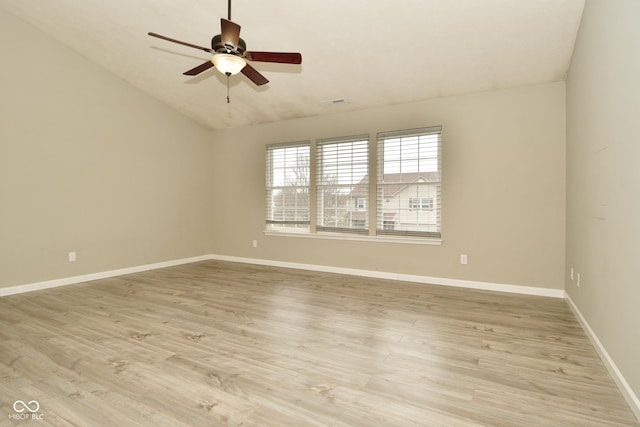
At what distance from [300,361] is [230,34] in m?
2.40

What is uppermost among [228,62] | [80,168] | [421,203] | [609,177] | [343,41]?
[343,41]

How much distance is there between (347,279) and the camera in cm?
494

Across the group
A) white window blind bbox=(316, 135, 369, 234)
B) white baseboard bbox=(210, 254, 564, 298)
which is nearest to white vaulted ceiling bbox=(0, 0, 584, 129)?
white window blind bbox=(316, 135, 369, 234)

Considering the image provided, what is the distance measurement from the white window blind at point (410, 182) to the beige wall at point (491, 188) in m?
0.13

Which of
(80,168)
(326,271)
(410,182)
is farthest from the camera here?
(326,271)

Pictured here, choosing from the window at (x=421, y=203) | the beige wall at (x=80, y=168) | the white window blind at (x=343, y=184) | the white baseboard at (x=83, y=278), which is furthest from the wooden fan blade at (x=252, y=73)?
the white baseboard at (x=83, y=278)

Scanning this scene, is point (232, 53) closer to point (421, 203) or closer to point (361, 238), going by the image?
point (421, 203)

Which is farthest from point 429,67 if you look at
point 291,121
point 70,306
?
point 70,306

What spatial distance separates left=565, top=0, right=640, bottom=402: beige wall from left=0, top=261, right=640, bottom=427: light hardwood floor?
35cm

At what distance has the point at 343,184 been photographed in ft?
17.5

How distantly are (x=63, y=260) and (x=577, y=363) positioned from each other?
566 cm

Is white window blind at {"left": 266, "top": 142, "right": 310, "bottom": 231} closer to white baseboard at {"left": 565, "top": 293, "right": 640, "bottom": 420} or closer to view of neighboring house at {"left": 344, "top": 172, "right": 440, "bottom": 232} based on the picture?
view of neighboring house at {"left": 344, "top": 172, "right": 440, "bottom": 232}

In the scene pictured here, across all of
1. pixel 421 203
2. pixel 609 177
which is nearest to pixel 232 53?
pixel 609 177

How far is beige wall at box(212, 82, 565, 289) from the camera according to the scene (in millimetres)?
3967
